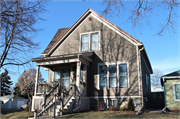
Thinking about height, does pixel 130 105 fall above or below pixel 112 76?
below

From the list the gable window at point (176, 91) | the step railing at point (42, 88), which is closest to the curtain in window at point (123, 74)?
the gable window at point (176, 91)

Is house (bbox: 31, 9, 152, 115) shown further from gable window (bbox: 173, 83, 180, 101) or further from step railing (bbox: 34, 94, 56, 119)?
gable window (bbox: 173, 83, 180, 101)

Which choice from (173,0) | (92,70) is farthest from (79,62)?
(173,0)

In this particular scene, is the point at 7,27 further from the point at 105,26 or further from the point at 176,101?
the point at 176,101

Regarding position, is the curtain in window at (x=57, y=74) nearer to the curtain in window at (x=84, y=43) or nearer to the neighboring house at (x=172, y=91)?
the curtain in window at (x=84, y=43)

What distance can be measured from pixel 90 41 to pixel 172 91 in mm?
7735

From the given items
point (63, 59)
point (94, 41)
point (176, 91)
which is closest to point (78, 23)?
point (94, 41)

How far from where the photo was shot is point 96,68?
14023 mm

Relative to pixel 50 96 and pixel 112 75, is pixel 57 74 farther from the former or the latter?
pixel 112 75

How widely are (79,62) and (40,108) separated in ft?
14.0

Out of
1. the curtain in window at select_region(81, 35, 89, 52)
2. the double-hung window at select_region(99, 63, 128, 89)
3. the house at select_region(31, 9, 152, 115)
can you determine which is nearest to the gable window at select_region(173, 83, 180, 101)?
the house at select_region(31, 9, 152, 115)

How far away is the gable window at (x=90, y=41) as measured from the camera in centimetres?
1461

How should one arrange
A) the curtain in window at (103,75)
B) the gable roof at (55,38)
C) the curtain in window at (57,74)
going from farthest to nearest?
the gable roof at (55,38) → the curtain in window at (57,74) → the curtain in window at (103,75)

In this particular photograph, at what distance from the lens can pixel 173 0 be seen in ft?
18.6
